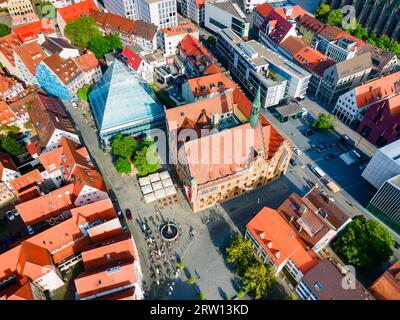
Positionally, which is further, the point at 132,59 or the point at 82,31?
the point at 82,31

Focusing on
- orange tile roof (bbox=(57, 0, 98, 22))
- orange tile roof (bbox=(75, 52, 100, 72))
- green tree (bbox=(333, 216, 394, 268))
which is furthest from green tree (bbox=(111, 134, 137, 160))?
orange tile roof (bbox=(57, 0, 98, 22))

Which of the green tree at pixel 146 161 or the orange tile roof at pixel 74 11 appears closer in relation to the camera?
the green tree at pixel 146 161

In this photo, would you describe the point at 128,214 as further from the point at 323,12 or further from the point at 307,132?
the point at 323,12

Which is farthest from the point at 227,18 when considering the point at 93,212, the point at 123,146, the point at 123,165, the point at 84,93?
the point at 93,212

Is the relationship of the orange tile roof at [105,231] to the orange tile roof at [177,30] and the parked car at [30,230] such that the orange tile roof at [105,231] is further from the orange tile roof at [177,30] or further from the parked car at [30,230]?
the orange tile roof at [177,30]

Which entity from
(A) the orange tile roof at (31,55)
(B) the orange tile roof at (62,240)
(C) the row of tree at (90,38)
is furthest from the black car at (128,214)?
(C) the row of tree at (90,38)

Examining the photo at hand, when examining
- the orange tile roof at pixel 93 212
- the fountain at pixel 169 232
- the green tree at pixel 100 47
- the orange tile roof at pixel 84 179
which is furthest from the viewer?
the green tree at pixel 100 47
